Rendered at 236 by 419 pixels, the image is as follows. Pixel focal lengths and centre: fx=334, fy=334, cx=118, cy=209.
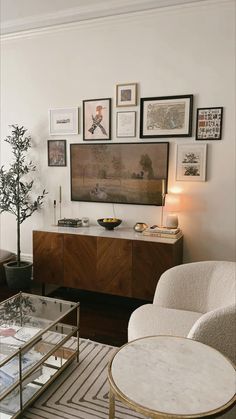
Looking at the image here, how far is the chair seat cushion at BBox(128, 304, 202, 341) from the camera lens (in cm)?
186

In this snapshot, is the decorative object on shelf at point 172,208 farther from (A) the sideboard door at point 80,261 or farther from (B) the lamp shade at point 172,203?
(A) the sideboard door at point 80,261

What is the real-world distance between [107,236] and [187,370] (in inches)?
70.8

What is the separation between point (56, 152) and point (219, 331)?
2747 mm

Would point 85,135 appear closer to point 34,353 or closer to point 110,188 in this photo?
point 110,188

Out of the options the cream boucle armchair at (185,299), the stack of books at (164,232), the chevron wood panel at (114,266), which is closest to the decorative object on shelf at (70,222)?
the chevron wood panel at (114,266)

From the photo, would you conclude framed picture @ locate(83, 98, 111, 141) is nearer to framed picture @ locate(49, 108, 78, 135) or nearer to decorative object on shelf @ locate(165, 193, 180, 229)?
framed picture @ locate(49, 108, 78, 135)

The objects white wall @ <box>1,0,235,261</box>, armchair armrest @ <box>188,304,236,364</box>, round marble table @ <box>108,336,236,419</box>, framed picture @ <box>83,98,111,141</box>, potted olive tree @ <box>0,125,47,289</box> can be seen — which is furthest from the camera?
potted olive tree @ <box>0,125,47,289</box>

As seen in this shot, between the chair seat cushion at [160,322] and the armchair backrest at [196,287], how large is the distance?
0.31 ft

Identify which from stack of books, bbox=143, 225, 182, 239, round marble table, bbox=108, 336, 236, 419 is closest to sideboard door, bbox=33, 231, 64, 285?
stack of books, bbox=143, 225, 182, 239

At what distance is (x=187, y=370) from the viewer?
1355 millimetres

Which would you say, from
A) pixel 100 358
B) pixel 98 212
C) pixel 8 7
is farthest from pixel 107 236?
pixel 8 7

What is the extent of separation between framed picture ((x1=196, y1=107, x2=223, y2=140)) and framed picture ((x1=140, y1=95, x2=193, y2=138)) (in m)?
0.09

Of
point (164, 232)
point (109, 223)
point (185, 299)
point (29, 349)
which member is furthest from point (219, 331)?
point (109, 223)

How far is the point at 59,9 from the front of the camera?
11.1 ft
